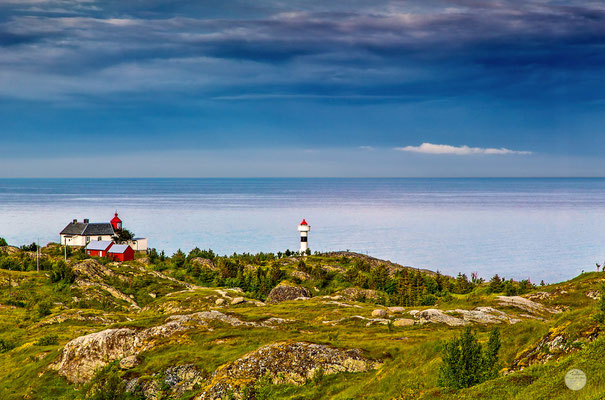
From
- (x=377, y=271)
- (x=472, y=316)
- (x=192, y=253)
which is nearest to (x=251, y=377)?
(x=472, y=316)

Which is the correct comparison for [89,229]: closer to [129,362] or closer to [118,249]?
[118,249]

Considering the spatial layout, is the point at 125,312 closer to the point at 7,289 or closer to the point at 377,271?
the point at 7,289

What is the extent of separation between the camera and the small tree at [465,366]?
23.0 metres

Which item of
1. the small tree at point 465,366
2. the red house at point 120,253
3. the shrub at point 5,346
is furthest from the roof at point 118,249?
the small tree at point 465,366

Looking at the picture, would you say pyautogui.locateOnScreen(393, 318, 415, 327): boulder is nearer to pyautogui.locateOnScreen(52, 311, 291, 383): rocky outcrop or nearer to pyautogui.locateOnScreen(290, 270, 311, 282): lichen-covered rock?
pyautogui.locateOnScreen(52, 311, 291, 383): rocky outcrop

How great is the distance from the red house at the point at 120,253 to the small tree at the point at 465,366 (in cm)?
11133

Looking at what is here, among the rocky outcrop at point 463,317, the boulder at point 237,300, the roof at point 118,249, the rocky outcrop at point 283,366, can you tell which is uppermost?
the rocky outcrop at point 283,366

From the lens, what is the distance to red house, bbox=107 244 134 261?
121500 millimetres

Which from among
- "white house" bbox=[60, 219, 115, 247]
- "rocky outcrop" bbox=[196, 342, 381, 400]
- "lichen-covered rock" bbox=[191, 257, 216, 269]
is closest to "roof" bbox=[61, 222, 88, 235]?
"white house" bbox=[60, 219, 115, 247]

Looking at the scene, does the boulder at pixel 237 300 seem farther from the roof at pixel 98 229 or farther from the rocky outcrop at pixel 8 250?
the rocky outcrop at pixel 8 250

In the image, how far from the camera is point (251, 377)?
3628cm

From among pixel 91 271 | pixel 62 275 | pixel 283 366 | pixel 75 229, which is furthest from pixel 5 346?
pixel 75 229

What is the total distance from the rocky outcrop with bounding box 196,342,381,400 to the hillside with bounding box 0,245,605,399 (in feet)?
0.33

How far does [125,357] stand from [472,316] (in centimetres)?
3794
